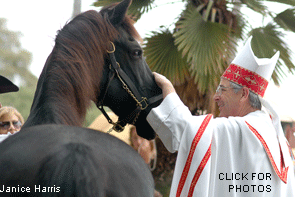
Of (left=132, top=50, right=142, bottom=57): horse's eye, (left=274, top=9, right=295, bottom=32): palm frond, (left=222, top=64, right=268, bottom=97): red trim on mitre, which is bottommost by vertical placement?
(left=274, top=9, right=295, bottom=32): palm frond

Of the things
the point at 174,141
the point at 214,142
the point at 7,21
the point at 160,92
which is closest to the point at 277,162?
the point at 214,142

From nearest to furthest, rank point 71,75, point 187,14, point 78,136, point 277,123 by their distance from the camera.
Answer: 1. point 78,136
2. point 71,75
3. point 277,123
4. point 187,14

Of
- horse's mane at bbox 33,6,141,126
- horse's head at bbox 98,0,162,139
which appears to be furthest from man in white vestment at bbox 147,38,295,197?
horse's mane at bbox 33,6,141,126

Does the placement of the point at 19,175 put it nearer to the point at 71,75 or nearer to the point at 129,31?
the point at 71,75

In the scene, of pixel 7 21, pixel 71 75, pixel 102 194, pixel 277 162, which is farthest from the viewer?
pixel 7 21

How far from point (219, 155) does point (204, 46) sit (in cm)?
374

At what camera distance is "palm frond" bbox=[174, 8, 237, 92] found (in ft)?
18.8

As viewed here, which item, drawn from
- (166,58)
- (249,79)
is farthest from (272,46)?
(249,79)

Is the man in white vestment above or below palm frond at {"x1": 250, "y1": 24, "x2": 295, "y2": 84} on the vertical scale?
above

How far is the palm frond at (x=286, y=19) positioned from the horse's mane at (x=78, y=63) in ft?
16.6

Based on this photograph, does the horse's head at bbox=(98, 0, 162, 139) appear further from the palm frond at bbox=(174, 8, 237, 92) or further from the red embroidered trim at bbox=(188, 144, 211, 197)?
the palm frond at bbox=(174, 8, 237, 92)

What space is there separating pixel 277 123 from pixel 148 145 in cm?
431

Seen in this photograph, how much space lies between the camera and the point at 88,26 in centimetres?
222

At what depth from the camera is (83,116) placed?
207 centimetres
